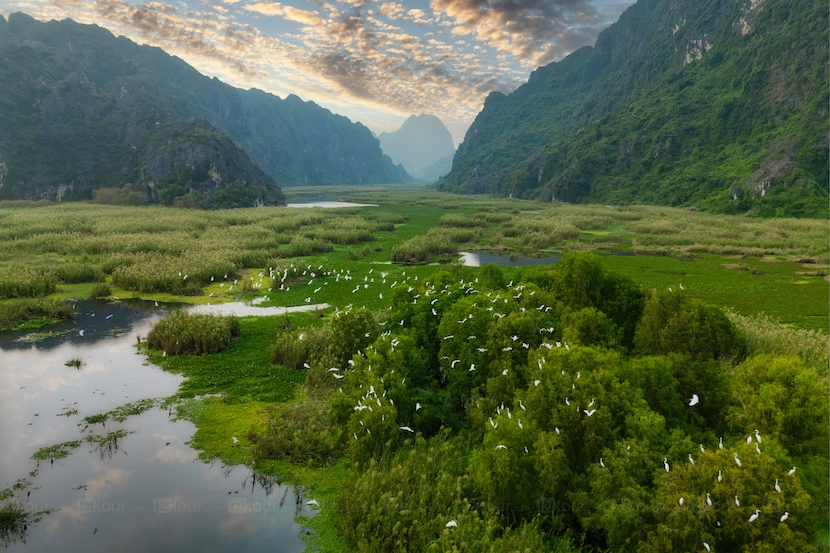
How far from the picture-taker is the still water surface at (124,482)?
552 inches

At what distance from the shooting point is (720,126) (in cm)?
16538

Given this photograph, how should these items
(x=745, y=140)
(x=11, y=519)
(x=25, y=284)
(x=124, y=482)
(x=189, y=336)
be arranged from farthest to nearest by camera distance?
(x=745, y=140)
(x=25, y=284)
(x=189, y=336)
(x=124, y=482)
(x=11, y=519)

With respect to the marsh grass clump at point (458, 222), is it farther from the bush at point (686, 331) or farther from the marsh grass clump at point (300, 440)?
the marsh grass clump at point (300, 440)

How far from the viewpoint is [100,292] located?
3934 cm

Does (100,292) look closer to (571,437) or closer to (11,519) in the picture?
(11,519)

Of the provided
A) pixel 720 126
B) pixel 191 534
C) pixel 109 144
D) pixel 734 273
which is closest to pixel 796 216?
pixel 734 273

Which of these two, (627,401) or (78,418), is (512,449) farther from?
(78,418)

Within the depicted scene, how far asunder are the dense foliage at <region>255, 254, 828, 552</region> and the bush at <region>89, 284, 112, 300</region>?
2922 cm

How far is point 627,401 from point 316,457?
12.3 metres

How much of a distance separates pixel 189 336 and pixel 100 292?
18.4 m

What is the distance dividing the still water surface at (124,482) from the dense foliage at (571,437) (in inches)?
93.5

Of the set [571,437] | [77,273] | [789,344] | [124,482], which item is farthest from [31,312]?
[789,344]

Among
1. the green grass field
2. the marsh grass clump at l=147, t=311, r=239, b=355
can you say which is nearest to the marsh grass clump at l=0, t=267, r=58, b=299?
the green grass field

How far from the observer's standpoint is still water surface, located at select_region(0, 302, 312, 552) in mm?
14031
